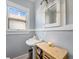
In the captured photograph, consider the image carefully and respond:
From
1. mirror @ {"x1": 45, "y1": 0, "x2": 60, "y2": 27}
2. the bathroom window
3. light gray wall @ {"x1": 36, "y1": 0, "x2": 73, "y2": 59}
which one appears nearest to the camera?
light gray wall @ {"x1": 36, "y1": 0, "x2": 73, "y2": 59}

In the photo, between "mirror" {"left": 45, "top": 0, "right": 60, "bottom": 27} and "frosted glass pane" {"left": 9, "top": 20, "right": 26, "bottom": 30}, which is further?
"frosted glass pane" {"left": 9, "top": 20, "right": 26, "bottom": 30}

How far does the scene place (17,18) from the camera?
4.76 feet

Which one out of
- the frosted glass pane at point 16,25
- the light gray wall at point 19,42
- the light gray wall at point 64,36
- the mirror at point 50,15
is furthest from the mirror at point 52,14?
the frosted glass pane at point 16,25

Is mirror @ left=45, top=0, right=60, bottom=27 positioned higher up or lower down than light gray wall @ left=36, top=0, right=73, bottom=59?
higher up

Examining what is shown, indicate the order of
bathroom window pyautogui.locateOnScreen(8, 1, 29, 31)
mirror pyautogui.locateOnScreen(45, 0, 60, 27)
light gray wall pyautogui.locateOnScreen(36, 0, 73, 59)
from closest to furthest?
1. light gray wall pyautogui.locateOnScreen(36, 0, 73, 59)
2. mirror pyautogui.locateOnScreen(45, 0, 60, 27)
3. bathroom window pyautogui.locateOnScreen(8, 1, 29, 31)

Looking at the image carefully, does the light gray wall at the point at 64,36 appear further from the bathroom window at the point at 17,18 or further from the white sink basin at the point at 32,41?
the bathroom window at the point at 17,18

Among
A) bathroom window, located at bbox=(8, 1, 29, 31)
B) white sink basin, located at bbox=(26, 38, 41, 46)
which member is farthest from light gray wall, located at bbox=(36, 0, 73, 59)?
bathroom window, located at bbox=(8, 1, 29, 31)

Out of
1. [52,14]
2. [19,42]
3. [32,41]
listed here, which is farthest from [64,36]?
[19,42]

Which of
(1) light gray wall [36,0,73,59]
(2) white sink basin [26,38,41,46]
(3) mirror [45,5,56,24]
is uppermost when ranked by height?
(3) mirror [45,5,56,24]

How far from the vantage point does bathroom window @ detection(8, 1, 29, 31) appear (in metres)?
1.42

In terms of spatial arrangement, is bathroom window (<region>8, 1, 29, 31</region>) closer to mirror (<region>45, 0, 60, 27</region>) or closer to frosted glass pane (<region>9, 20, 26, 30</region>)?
frosted glass pane (<region>9, 20, 26, 30</region>)

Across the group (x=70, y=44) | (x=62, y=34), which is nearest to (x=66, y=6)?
(x=62, y=34)

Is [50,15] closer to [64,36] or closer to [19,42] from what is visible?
[64,36]

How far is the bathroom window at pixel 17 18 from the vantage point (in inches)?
55.9
